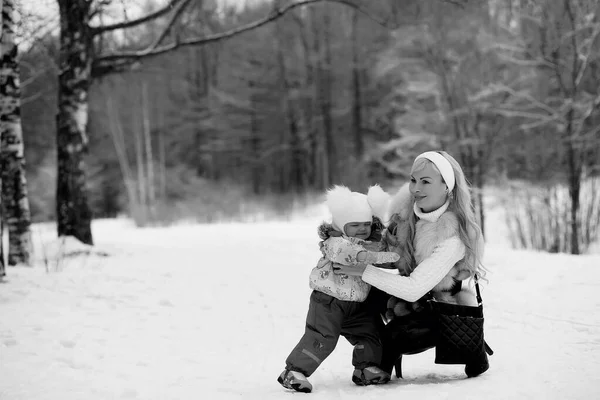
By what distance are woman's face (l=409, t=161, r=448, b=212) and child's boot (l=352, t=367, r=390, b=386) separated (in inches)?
36.5

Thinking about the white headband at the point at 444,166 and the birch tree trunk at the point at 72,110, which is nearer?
the white headband at the point at 444,166

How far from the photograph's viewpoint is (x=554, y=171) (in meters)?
10.6

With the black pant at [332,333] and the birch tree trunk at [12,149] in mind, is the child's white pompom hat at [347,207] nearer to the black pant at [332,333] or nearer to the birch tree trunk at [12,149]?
the black pant at [332,333]

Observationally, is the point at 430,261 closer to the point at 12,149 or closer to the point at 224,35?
the point at 12,149

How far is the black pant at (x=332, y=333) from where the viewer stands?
280cm

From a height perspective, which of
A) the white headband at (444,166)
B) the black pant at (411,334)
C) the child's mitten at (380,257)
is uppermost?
the white headband at (444,166)

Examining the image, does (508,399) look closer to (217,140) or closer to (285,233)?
(285,233)

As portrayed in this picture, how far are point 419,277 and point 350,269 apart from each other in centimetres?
36

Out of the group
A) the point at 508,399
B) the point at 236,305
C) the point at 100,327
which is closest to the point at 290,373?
the point at 508,399

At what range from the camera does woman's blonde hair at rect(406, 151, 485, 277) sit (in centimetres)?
291

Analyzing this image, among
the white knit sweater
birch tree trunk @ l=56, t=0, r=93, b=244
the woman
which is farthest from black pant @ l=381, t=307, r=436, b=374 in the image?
birch tree trunk @ l=56, t=0, r=93, b=244

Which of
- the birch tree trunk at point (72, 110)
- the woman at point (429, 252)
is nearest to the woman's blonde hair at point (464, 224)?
the woman at point (429, 252)

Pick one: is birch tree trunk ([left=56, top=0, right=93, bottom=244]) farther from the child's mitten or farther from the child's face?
the child's mitten

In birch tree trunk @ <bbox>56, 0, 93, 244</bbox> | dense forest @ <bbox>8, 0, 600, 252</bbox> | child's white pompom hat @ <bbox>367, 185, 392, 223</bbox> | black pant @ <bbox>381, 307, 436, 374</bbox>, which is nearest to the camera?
black pant @ <bbox>381, 307, 436, 374</bbox>
